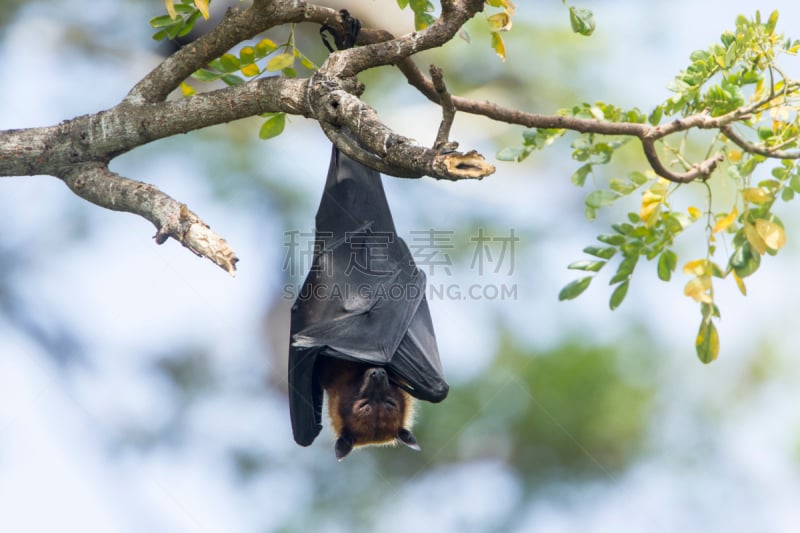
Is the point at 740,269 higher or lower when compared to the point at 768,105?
lower

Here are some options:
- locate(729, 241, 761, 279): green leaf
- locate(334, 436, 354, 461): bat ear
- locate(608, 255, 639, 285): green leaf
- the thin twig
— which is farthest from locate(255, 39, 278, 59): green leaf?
locate(334, 436, 354, 461): bat ear

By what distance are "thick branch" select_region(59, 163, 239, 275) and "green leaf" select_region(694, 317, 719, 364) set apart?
2310 millimetres

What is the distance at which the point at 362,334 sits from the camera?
4984mm

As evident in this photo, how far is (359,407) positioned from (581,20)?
9.46ft

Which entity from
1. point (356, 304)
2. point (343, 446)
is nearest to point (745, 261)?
point (356, 304)

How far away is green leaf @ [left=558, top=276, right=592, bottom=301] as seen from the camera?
4324 millimetres

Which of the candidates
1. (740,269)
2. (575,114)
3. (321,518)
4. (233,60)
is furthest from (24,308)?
(740,269)

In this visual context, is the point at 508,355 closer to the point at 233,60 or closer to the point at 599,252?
the point at 599,252

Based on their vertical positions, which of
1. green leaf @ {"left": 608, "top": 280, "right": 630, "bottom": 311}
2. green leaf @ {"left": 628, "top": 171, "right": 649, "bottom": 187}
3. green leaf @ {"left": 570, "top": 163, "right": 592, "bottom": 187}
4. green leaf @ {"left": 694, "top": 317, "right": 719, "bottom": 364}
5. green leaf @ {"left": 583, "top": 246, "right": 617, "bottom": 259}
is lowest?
green leaf @ {"left": 694, "top": 317, "right": 719, "bottom": 364}

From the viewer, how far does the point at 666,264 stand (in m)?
4.32

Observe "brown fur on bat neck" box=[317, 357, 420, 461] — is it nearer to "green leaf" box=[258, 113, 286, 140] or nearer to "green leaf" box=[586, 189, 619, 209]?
"green leaf" box=[258, 113, 286, 140]

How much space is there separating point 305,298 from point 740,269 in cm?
248

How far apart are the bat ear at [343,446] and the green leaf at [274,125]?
7.20 ft

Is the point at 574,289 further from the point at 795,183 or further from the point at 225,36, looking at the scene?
the point at 225,36
